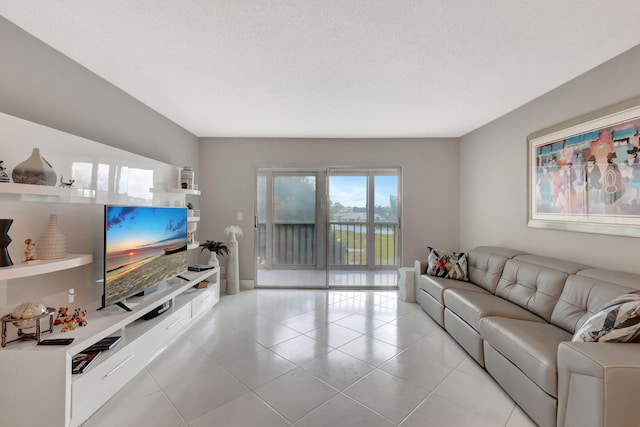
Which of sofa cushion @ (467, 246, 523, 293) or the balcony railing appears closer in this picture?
sofa cushion @ (467, 246, 523, 293)

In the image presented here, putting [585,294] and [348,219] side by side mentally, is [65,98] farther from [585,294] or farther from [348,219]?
[348,219]

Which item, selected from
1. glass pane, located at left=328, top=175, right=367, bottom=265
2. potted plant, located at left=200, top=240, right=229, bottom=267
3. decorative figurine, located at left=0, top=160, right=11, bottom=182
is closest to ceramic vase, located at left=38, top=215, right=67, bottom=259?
decorative figurine, located at left=0, top=160, right=11, bottom=182

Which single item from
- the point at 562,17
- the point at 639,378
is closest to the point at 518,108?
the point at 562,17

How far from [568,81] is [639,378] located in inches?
96.0

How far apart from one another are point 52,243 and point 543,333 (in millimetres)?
3441

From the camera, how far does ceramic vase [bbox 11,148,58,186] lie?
1.53 meters

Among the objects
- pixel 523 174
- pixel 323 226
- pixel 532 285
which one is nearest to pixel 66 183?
pixel 532 285

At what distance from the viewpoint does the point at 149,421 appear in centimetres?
161

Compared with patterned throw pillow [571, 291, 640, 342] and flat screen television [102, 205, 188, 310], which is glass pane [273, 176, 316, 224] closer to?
flat screen television [102, 205, 188, 310]

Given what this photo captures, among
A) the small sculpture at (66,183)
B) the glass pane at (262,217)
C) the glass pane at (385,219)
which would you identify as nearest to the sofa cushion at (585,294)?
the glass pane at (385,219)

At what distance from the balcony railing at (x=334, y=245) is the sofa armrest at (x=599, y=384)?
13.2 ft

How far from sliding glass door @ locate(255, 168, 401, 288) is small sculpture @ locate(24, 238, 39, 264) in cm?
339

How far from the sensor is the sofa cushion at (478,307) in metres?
2.20

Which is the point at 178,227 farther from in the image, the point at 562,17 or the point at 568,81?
the point at 568,81
